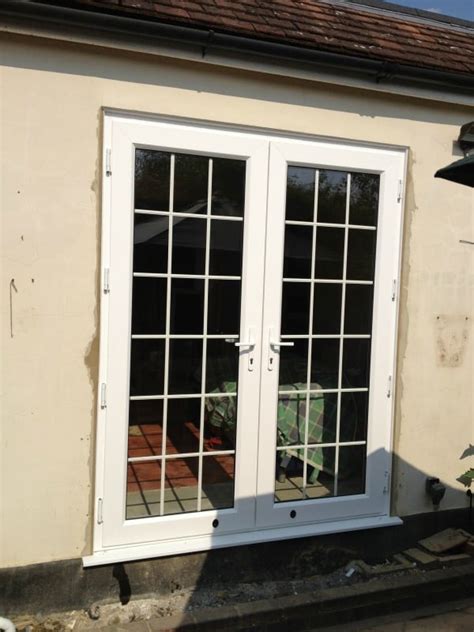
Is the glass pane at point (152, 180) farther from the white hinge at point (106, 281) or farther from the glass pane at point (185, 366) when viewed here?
the glass pane at point (185, 366)

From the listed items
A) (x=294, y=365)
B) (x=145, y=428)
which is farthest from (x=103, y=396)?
(x=294, y=365)

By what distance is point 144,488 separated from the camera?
3.73m

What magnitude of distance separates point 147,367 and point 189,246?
834mm

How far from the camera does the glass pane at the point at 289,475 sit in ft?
13.1

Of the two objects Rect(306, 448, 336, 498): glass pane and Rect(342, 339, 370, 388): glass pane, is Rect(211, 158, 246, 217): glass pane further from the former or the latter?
Rect(306, 448, 336, 498): glass pane

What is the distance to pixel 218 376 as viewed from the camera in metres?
3.81

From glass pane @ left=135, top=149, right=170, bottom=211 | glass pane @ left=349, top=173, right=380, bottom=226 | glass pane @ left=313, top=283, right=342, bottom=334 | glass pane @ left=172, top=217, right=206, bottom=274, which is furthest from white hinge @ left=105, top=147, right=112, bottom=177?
glass pane @ left=349, top=173, right=380, bottom=226

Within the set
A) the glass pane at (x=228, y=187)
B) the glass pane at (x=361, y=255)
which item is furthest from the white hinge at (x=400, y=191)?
the glass pane at (x=228, y=187)

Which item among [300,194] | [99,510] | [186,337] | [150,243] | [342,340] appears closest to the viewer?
[99,510]

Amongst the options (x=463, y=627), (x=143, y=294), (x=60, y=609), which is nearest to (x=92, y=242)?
(x=143, y=294)

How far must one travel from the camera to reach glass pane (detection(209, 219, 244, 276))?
3746 millimetres

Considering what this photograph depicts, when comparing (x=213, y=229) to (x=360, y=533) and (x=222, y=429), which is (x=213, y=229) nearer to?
(x=222, y=429)

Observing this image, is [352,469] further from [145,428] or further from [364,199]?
[364,199]

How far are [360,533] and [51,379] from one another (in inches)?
98.6
